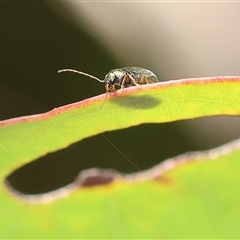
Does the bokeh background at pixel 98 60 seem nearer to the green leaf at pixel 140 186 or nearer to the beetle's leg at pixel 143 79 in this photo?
the beetle's leg at pixel 143 79

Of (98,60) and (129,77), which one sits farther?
(98,60)

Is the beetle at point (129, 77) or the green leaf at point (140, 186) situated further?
the beetle at point (129, 77)

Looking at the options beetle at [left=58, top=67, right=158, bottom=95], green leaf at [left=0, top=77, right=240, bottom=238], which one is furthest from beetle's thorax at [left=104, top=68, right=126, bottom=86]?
green leaf at [left=0, top=77, right=240, bottom=238]

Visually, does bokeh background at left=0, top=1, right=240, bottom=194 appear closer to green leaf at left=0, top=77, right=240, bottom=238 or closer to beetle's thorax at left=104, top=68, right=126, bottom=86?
beetle's thorax at left=104, top=68, right=126, bottom=86

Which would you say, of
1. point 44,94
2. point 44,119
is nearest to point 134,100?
point 44,119

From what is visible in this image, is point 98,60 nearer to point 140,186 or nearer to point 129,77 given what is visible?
point 129,77

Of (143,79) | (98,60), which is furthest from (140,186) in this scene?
(98,60)

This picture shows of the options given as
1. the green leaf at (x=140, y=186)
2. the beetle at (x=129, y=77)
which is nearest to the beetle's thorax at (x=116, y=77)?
the beetle at (x=129, y=77)
